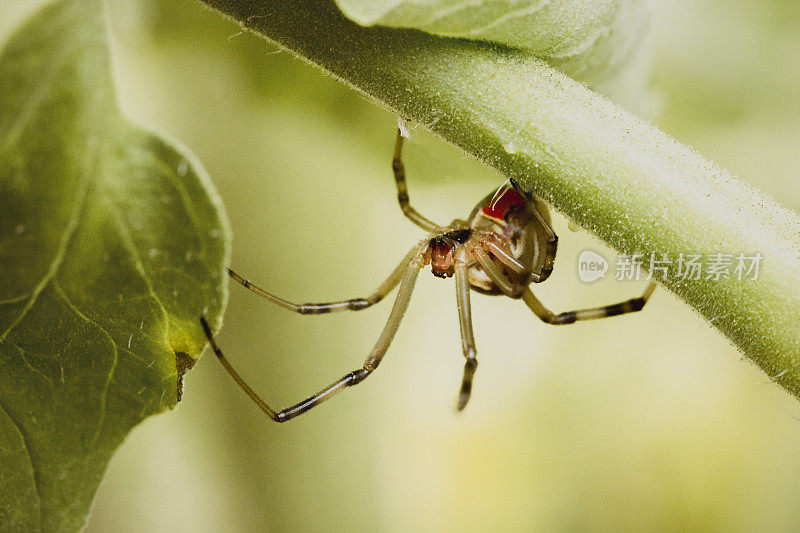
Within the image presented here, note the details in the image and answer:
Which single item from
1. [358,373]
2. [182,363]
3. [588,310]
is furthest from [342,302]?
[182,363]

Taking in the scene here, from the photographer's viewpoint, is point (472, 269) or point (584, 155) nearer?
point (584, 155)

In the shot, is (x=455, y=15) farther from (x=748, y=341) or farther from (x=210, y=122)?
(x=210, y=122)

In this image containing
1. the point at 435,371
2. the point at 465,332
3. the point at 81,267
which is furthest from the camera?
the point at 435,371

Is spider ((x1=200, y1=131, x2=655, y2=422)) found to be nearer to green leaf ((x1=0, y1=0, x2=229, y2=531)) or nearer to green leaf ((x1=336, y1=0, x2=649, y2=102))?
green leaf ((x1=336, y1=0, x2=649, y2=102))

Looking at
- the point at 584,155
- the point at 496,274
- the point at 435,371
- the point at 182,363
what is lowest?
the point at 435,371

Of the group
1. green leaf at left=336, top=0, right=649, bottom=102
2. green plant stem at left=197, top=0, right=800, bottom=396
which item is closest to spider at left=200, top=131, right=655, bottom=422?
green leaf at left=336, top=0, right=649, bottom=102

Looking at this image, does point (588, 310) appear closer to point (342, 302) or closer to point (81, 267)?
point (342, 302)
